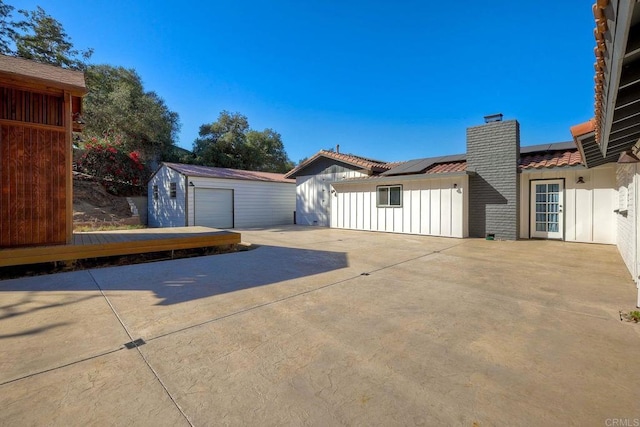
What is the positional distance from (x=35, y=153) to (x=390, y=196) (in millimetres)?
9991

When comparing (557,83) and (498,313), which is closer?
(498,313)

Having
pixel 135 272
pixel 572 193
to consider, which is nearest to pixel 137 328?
pixel 135 272

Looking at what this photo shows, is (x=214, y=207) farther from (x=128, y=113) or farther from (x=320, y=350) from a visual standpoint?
(x=320, y=350)

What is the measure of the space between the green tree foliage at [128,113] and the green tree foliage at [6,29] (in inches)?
134

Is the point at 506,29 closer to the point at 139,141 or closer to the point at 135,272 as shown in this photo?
the point at 135,272

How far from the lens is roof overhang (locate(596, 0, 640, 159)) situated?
1615 mm

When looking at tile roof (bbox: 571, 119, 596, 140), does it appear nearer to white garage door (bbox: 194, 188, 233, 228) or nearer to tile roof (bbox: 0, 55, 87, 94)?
tile roof (bbox: 0, 55, 87, 94)

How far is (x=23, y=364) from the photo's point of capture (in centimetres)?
204

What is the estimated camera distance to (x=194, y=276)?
15.3 feet

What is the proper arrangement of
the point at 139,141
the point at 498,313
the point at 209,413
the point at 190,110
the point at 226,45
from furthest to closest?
the point at 190,110, the point at 139,141, the point at 226,45, the point at 498,313, the point at 209,413

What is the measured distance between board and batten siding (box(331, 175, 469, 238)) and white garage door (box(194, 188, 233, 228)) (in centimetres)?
590

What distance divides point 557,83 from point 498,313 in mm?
12700

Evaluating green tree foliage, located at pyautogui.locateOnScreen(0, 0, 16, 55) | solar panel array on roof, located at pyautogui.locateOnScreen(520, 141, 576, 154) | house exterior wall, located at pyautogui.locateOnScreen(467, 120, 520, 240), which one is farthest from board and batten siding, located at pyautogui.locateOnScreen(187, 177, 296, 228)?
solar panel array on roof, located at pyautogui.locateOnScreen(520, 141, 576, 154)

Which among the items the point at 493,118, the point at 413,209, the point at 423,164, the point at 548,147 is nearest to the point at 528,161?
the point at 548,147
